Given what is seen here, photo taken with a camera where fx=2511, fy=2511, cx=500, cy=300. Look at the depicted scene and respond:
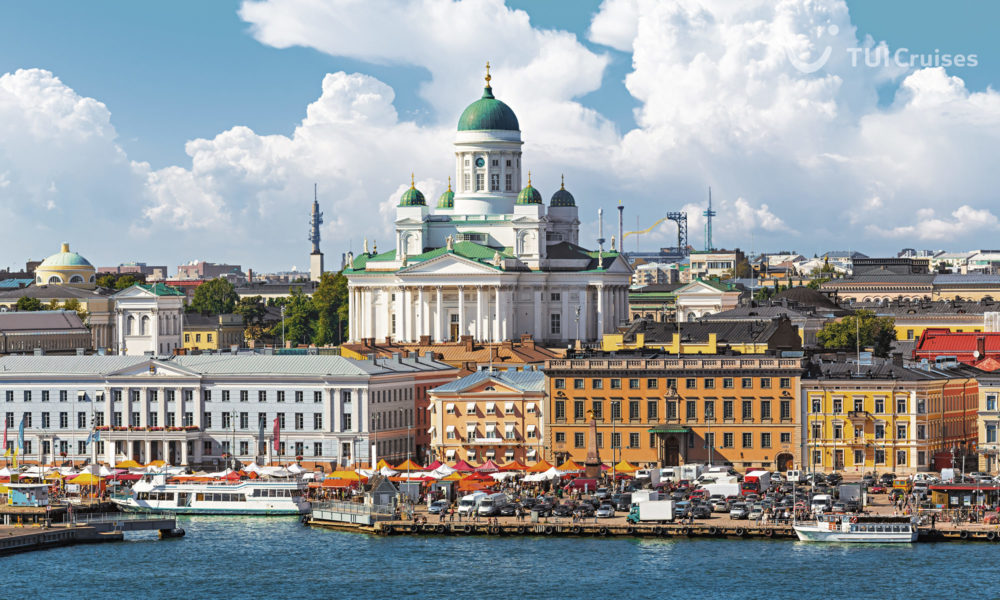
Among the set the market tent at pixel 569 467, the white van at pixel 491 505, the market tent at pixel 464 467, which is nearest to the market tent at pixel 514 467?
the market tent at pixel 464 467

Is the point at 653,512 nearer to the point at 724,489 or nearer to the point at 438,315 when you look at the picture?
the point at 724,489

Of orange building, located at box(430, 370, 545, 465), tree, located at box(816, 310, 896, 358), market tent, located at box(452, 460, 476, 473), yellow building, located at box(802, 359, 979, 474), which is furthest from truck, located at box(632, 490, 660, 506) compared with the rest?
tree, located at box(816, 310, 896, 358)

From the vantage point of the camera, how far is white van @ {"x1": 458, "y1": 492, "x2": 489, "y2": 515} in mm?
112938

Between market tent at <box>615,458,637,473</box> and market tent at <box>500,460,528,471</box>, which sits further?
market tent at <box>500,460,528,471</box>

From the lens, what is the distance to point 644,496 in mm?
111375

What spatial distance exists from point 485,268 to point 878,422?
6414 cm

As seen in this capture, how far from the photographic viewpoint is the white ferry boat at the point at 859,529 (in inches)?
4149

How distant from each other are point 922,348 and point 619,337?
2202 centimetres

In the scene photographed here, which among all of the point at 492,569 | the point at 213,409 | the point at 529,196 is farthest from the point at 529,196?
the point at 492,569

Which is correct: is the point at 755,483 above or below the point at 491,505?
above

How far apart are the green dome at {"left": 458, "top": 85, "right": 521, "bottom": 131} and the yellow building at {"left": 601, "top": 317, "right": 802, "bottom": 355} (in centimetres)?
3258

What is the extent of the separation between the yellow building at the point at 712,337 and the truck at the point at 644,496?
97.5ft

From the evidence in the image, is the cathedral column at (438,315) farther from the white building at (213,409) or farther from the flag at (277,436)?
the flag at (277,436)

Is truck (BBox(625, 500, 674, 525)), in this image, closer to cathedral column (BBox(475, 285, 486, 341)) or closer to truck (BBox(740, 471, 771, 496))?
truck (BBox(740, 471, 771, 496))
